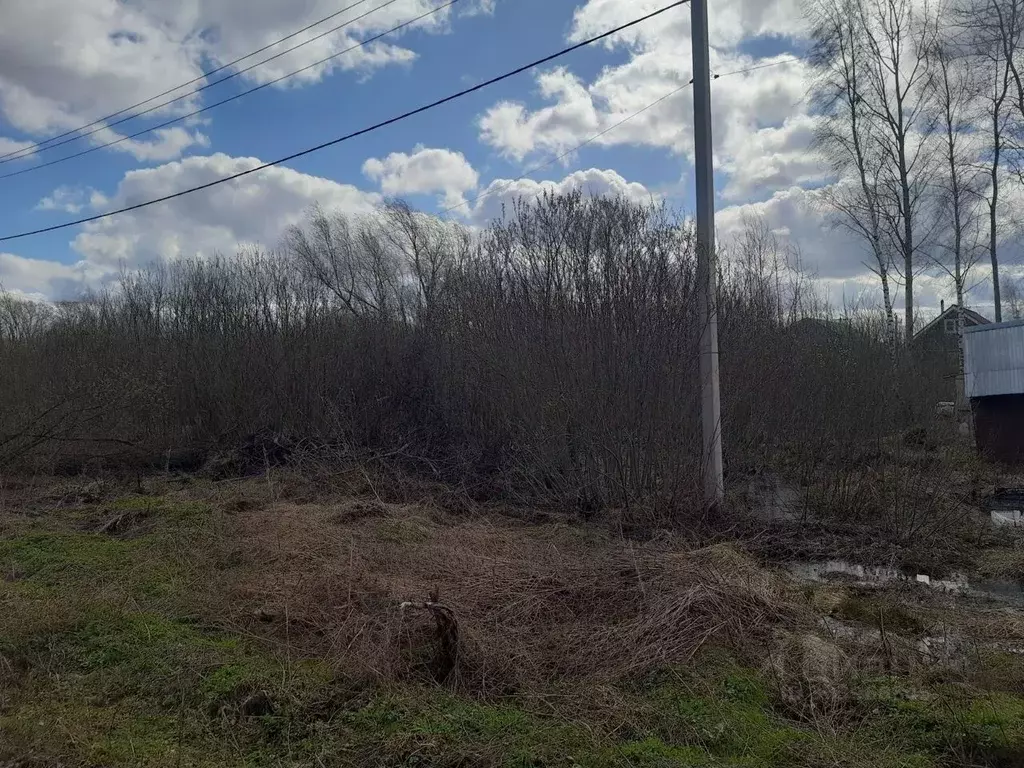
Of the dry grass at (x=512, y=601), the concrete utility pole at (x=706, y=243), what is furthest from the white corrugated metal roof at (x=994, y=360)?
the dry grass at (x=512, y=601)

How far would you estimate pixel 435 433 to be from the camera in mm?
14664

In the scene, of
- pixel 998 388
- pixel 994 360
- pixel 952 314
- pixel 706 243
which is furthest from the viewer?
pixel 952 314

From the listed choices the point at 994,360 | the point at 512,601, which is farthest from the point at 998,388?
the point at 512,601

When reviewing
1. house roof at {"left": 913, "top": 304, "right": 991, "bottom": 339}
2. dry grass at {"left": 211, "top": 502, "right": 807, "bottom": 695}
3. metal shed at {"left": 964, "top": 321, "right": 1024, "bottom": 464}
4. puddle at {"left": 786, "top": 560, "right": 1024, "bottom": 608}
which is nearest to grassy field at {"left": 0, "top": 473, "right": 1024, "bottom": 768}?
dry grass at {"left": 211, "top": 502, "right": 807, "bottom": 695}

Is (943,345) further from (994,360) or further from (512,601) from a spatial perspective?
(512,601)

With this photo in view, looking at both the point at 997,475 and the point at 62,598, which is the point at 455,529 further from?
the point at 997,475

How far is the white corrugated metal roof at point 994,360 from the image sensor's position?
17172 millimetres

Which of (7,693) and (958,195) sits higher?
(958,195)

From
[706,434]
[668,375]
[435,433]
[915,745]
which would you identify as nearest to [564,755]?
[915,745]

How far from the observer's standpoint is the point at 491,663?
462 centimetres

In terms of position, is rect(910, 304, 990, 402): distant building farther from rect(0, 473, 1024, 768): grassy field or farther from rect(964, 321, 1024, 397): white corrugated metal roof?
rect(0, 473, 1024, 768): grassy field

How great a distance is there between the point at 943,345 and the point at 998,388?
861 centimetres

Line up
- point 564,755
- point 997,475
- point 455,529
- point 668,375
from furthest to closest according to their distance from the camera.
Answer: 1. point 997,475
2. point 668,375
3. point 455,529
4. point 564,755

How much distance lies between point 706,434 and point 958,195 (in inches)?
972
